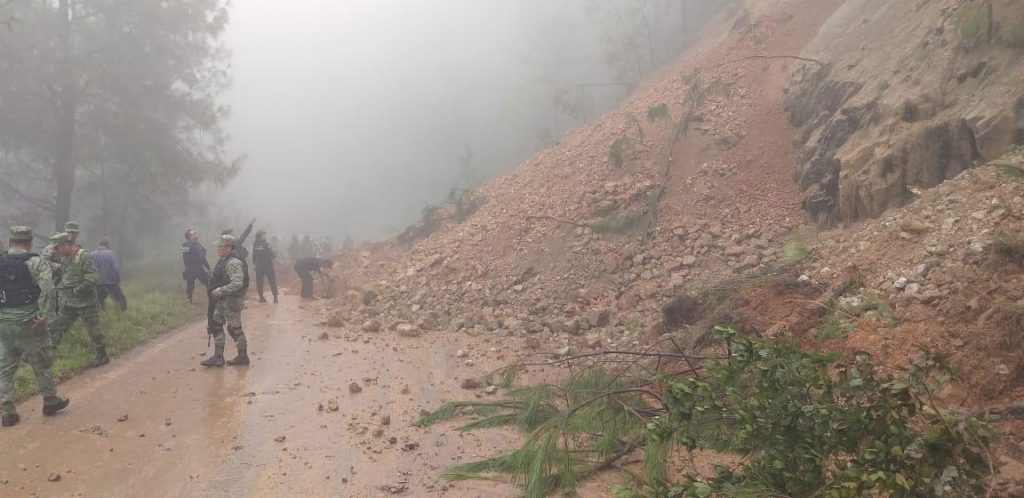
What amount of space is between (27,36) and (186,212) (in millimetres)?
6965

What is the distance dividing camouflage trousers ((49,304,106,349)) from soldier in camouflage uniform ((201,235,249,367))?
134 centimetres

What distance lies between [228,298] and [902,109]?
8.80 meters

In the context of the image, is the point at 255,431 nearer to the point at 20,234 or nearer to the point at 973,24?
the point at 20,234

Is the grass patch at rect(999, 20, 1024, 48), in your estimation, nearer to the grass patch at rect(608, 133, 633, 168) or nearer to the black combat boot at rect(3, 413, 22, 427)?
the grass patch at rect(608, 133, 633, 168)

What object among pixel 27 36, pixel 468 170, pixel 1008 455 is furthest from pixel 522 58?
pixel 1008 455

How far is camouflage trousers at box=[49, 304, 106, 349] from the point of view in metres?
A: 6.75

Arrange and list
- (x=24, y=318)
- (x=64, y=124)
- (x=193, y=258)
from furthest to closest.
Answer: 1. (x=64, y=124)
2. (x=193, y=258)
3. (x=24, y=318)

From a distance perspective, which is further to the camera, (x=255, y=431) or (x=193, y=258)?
(x=193, y=258)

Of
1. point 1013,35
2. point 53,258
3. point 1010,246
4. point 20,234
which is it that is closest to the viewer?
point 1010,246

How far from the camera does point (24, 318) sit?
214 inches

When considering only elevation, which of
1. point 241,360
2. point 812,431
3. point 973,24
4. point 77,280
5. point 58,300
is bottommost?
point 241,360

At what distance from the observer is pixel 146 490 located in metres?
4.00

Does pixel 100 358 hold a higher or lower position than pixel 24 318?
lower

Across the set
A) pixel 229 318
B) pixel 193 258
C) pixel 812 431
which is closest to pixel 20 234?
pixel 229 318
